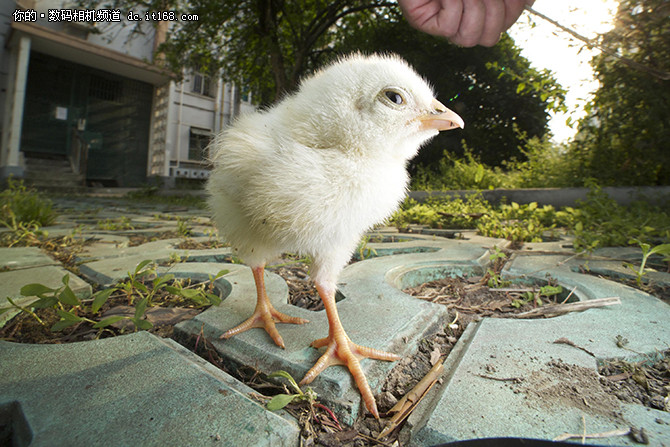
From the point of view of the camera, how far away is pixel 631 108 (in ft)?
15.5

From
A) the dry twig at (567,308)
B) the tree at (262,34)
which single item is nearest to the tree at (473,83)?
the tree at (262,34)

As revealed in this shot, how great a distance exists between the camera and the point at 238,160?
3.80ft

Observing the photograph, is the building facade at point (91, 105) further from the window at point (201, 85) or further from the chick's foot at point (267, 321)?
the chick's foot at point (267, 321)

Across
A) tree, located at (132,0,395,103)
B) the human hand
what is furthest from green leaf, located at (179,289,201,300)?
tree, located at (132,0,395,103)

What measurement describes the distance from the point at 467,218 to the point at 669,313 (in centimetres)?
273

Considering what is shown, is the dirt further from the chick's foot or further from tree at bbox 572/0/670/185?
tree at bbox 572/0/670/185

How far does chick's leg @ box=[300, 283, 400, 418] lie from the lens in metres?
0.97

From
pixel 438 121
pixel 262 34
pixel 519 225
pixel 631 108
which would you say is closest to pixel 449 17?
pixel 438 121

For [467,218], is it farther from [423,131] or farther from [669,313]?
[423,131]

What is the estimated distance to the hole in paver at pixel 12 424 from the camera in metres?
0.76

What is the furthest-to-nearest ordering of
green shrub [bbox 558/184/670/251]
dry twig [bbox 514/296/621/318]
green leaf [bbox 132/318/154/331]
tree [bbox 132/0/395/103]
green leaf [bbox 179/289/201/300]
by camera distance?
tree [bbox 132/0/395/103], green shrub [bbox 558/184/670/251], dry twig [bbox 514/296/621/318], green leaf [bbox 179/289/201/300], green leaf [bbox 132/318/154/331]

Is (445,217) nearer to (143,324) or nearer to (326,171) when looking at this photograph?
(326,171)

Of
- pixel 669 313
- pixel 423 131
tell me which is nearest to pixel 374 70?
pixel 423 131

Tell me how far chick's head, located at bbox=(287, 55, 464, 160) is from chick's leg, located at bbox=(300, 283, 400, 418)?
59 cm
